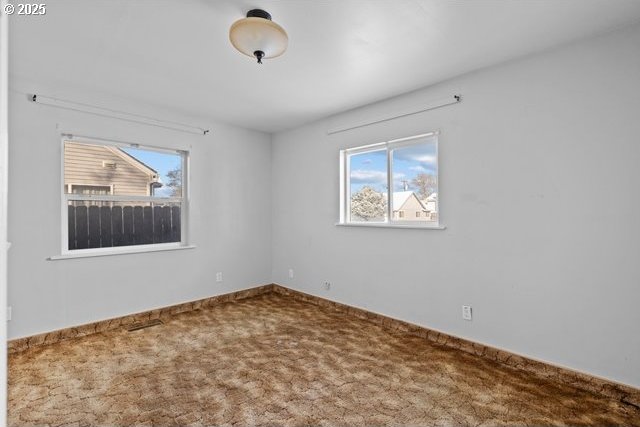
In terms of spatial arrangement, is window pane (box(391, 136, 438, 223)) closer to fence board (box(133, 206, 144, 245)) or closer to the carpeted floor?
the carpeted floor

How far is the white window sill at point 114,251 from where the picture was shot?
3.04m

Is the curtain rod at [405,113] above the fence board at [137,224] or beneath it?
above

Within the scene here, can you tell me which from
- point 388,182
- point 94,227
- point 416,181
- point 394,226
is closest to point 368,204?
point 388,182

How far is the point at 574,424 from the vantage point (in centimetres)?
178

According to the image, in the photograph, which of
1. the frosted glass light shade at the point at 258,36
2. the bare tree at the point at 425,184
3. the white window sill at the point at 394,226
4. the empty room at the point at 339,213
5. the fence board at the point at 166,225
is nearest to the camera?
the frosted glass light shade at the point at 258,36

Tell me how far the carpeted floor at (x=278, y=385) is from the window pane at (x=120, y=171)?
1533 mm

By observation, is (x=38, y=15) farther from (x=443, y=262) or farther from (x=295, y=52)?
(x=443, y=262)

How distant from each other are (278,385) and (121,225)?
8.46ft

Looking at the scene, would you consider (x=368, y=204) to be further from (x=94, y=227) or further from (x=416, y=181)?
(x=94, y=227)

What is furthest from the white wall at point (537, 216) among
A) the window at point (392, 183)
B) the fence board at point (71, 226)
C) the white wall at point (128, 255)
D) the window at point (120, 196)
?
the fence board at point (71, 226)

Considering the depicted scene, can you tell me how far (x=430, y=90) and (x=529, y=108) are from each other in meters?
0.88

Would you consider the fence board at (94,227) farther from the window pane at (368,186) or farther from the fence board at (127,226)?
the window pane at (368,186)

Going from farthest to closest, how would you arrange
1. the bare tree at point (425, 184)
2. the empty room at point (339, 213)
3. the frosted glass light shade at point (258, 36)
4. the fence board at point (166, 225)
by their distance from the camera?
the fence board at point (166, 225) → the bare tree at point (425, 184) → the empty room at point (339, 213) → the frosted glass light shade at point (258, 36)

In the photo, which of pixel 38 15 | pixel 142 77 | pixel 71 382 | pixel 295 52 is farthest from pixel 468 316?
pixel 38 15
